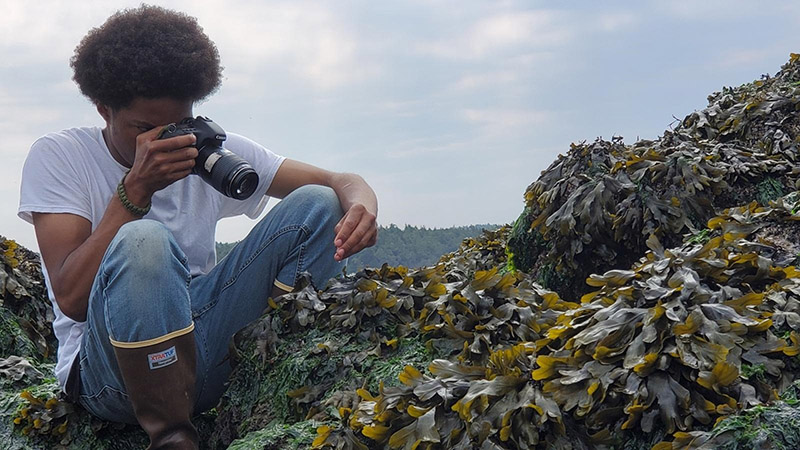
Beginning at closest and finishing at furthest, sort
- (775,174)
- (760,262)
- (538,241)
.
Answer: (760,262) → (775,174) → (538,241)

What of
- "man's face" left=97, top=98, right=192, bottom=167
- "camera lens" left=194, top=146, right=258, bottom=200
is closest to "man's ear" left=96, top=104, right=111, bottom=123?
"man's face" left=97, top=98, right=192, bottom=167

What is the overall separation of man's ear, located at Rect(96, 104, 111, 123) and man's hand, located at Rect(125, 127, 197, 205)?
13.5 inches

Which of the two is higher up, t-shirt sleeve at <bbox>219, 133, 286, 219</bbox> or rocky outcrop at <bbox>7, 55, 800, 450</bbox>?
t-shirt sleeve at <bbox>219, 133, 286, 219</bbox>

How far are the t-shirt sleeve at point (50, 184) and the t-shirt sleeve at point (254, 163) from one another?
0.74 metres

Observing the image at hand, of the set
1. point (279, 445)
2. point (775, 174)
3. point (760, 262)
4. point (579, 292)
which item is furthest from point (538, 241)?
point (279, 445)

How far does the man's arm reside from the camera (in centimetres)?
321

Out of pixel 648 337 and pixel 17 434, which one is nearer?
pixel 648 337

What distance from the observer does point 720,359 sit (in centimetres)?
204

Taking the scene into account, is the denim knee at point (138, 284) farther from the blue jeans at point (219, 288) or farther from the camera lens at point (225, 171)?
the camera lens at point (225, 171)

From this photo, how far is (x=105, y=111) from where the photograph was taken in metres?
3.22

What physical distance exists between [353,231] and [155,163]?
32.6 inches

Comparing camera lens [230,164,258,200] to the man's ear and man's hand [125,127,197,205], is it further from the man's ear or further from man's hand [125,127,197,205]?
the man's ear

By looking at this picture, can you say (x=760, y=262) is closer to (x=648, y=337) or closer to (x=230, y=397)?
(x=648, y=337)

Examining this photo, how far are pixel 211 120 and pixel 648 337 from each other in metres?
1.92
